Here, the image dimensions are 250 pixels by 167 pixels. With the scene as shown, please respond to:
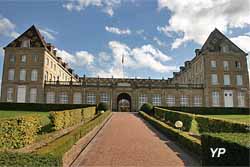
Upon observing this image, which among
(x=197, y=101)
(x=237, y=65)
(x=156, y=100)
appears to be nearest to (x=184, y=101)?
(x=197, y=101)

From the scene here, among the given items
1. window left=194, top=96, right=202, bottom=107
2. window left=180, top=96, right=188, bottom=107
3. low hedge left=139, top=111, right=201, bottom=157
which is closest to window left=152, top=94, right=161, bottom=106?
window left=180, top=96, right=188, bottom=107

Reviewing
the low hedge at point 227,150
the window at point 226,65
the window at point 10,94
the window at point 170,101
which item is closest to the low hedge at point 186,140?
the low hedge at point 227,150

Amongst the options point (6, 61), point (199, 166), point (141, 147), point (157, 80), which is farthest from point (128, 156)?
point (157, 80)

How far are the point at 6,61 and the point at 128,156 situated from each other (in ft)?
108

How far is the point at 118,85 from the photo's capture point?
34.9 m

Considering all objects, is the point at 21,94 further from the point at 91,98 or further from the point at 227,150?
the point at 227,150

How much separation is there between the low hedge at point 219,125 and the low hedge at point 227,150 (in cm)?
266

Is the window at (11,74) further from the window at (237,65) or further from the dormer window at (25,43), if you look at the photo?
the window at (237,65)

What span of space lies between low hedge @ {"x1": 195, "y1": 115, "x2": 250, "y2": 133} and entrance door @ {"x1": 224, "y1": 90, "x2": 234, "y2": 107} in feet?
80.3

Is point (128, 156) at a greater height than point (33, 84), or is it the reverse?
point (33, 84)

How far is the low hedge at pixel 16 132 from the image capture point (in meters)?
7.66

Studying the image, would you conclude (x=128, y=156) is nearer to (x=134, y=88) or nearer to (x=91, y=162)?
(x=91, y=162)

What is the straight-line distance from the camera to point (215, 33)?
37.0 meters

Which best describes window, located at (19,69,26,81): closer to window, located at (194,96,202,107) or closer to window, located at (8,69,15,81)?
window, located at (8,69,15,81)
